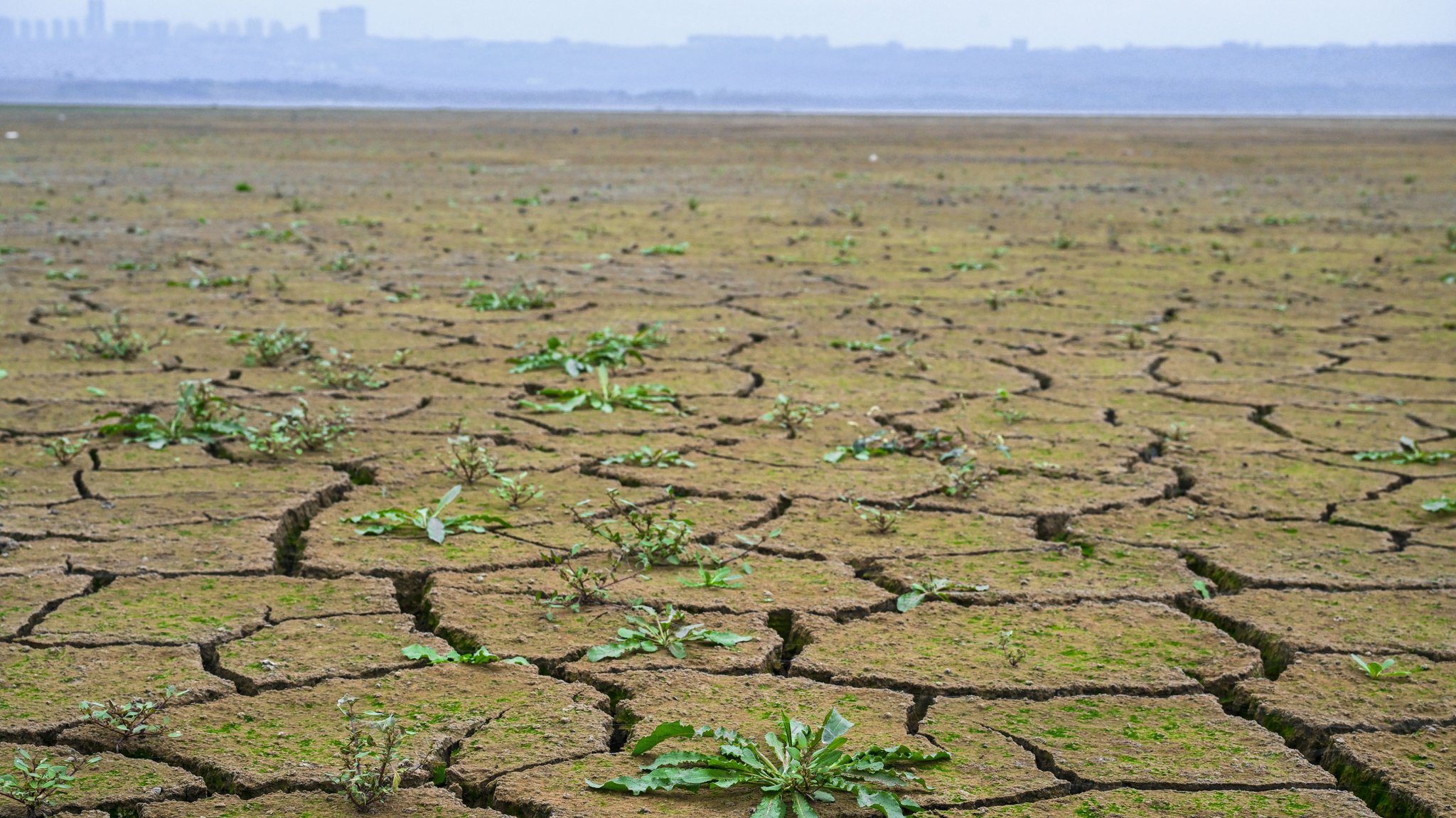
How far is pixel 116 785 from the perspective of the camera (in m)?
2.28

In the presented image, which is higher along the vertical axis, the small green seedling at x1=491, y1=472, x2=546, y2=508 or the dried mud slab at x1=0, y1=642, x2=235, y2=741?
the small green seedling at x1=491, y1=472, x2=546, y2=508

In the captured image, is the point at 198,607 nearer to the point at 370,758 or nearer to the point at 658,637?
the point at 370,758

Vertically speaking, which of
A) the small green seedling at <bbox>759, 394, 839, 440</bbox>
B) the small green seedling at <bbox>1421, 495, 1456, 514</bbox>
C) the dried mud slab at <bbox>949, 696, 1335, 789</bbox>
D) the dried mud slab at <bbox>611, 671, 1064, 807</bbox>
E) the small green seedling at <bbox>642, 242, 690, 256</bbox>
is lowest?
the dried mud slab at <bbox>611, 671, 1064, 807</bbox>

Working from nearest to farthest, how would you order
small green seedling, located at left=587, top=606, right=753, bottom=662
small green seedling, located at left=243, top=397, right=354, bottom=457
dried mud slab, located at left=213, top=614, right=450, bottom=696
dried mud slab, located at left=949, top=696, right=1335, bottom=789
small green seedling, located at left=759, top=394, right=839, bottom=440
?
1. dried mud slab, located at left=949, top=696, right=1335, bottom=789
2. dried mud slab, located at left=213, top=614, right=450, bottom=696
3. small green seedling, located at left=587, top=606, right=753, bottom=662
4. small green seedling, located at left=243, top=397, right=354, bottom=457
5. small green seedling, located at left=759, top=394, right=839, bottom=440

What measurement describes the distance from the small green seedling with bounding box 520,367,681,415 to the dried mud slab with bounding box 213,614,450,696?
196 cm

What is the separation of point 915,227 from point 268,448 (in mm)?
8275

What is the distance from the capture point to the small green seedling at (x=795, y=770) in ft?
7.36

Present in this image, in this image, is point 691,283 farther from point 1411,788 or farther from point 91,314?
point 1411,788

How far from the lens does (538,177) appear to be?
57.6 ft

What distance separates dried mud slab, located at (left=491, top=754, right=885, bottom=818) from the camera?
88.7 inches

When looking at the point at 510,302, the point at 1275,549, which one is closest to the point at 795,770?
the point at 1275,549

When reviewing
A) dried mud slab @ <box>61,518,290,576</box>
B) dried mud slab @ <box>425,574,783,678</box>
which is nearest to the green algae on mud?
dried mud slab @ <box>425,574,783,678</box>

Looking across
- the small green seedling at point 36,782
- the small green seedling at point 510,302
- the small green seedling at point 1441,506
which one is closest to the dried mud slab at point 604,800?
the small green seedling at point 36,782

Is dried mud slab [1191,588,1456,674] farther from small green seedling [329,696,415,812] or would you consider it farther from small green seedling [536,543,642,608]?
small green seedling [329,696,415,812]
